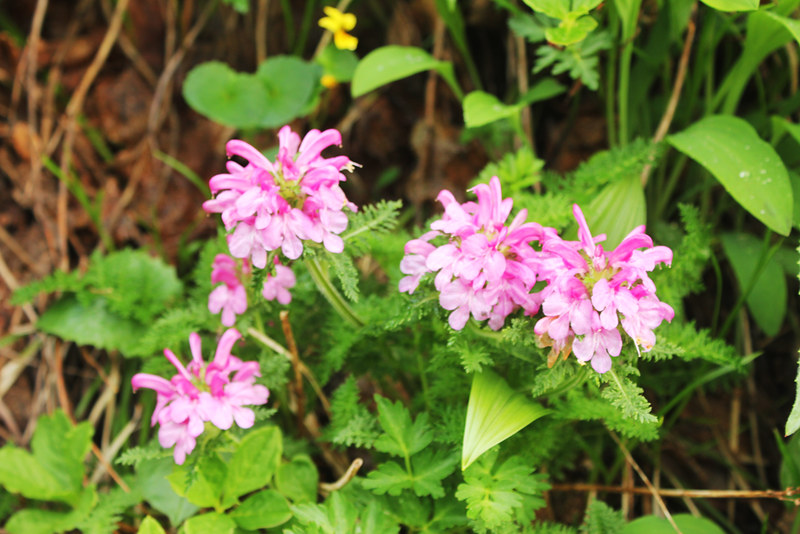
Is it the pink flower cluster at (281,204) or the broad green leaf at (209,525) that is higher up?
the pink flower cluster at (281,204)

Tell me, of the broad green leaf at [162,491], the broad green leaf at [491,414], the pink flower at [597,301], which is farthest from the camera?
the broad green leaf at [162,491]

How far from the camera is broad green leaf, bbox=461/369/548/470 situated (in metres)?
1.26

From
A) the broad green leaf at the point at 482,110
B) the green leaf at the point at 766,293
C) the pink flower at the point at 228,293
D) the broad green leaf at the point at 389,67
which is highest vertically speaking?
the broad green leaf at the point at 389,67

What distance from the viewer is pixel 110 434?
2.20 meters

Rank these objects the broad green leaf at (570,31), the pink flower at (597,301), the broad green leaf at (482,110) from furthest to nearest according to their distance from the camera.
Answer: the broad green leaf at (482,110) < the broad green leaf at (570,31) < the pink flower at (597,301)

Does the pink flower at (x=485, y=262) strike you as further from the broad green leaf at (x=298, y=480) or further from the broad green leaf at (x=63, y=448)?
the broad green leaf at (x=63, y=448)

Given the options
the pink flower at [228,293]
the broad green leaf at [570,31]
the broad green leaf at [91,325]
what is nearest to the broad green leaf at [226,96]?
the broad green leaf at [91,325]

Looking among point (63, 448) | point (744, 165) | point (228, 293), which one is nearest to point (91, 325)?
point (63, 448)

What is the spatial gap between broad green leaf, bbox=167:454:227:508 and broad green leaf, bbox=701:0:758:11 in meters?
1.61

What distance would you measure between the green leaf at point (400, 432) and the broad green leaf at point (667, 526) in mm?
543

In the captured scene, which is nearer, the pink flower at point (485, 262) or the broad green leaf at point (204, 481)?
the pink flower at point (485, 262)

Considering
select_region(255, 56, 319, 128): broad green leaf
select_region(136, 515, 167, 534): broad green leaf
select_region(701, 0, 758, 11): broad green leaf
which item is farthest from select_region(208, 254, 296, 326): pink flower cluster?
select_region(701, 0, 758, 11): broad green leaf

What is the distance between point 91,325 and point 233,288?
2.58ft

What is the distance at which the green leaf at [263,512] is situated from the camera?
4.89 ft
